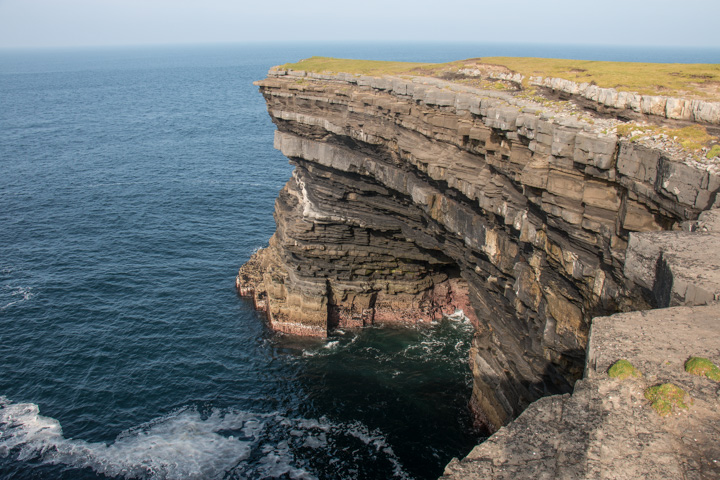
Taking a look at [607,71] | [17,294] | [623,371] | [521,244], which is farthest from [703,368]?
[17,294]

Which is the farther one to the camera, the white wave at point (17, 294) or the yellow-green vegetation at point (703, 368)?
the white wave at point (17, 294)

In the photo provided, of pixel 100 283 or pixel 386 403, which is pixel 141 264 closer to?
pixel 100 283

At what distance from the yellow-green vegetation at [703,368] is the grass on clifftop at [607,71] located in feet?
63.2

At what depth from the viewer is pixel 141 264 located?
195 feet

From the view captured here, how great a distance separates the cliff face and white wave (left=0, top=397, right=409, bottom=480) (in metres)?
11.9

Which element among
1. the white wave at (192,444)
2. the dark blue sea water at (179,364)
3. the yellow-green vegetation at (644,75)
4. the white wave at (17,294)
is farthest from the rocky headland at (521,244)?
the white wave at (17,294)

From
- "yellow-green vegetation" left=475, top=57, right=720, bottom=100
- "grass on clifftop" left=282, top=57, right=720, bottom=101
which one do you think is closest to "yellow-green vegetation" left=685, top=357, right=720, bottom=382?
"grass on clifftop" left=282, top=57, right=720, bottom=101

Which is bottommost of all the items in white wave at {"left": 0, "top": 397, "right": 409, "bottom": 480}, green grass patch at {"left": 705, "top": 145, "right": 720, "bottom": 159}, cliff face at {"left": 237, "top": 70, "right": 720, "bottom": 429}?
white wave at {"left": 0, "top": 397, "right": 409, "bottom": 480}

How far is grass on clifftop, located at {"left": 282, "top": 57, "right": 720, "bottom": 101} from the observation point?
2772cm

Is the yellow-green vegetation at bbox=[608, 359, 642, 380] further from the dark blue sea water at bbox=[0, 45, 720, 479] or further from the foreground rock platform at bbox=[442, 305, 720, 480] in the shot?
the dark blue sea water at bbox=[0, 45, 720, 479]

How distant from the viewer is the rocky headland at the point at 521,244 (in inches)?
426

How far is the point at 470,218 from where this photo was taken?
33875 millimetres

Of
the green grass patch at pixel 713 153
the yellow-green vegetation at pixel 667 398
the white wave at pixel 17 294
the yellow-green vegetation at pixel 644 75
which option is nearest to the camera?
the yellow-green vegetation at pixel 667 398

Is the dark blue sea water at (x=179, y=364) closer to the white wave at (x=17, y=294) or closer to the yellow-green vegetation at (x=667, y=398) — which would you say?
the white wave at (x=17, y=294)
